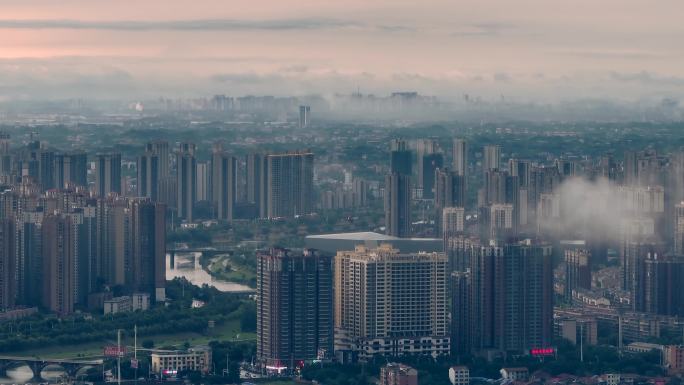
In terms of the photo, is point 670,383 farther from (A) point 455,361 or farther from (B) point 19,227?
(B) point 19,227

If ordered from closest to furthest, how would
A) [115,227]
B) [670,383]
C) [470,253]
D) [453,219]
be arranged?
[670,383] < [470,253] < [115,227] < [453,219]

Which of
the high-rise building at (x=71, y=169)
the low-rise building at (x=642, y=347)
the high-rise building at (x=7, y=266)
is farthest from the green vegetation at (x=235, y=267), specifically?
the low-rise building at (x=642, y=347)

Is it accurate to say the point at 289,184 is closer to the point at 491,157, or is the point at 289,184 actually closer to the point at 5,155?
the point at 491,157

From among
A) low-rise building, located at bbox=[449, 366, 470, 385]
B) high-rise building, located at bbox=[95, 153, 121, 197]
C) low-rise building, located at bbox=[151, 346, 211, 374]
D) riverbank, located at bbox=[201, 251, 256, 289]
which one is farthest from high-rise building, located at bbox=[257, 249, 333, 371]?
high-rise building, located at bbox=[95, 153, 121, 197]

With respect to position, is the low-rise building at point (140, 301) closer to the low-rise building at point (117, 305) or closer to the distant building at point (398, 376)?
the low-rise building at point (117, 305)

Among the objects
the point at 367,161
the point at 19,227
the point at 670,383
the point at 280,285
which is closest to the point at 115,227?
the point at 19,227
